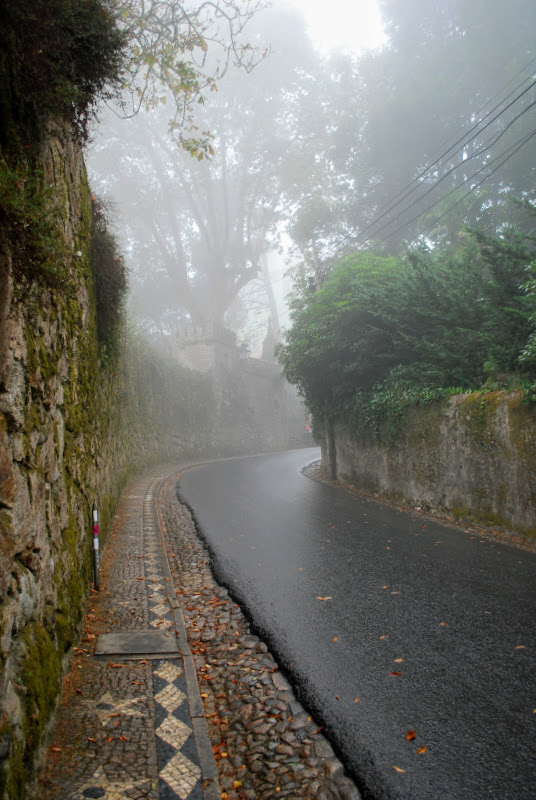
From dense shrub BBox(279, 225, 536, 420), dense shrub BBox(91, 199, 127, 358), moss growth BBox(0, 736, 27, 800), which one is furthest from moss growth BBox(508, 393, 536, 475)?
moss growth BBox(0, 736, 27, 800)

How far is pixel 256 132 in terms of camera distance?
3159 centimetres

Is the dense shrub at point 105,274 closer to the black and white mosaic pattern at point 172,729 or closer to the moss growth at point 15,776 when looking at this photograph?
the black and white mosaic pattern at point 172,729

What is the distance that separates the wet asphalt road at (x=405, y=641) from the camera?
8.87ft

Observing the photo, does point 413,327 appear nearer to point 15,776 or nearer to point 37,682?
point 37,682

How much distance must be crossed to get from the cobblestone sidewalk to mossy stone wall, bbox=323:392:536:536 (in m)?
4.57

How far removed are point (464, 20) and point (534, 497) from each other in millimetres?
27737

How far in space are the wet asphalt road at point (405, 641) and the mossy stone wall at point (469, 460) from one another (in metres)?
0.64

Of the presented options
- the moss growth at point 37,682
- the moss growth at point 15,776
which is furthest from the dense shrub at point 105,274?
the moss growth at point 15,776

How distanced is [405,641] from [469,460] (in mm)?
5040

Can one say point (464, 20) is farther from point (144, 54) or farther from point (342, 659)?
point (342, 659)

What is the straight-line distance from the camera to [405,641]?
13.4 ft

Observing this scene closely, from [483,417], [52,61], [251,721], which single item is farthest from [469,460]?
[52,61]

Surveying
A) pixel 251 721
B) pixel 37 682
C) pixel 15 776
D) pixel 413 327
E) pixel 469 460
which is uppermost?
pixel 413 327

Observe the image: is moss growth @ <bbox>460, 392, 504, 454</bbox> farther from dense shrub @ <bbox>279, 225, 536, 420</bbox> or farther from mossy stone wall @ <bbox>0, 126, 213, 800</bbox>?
mossy stone wall @ <bbox>0, 126, 213, 800</bbox>
